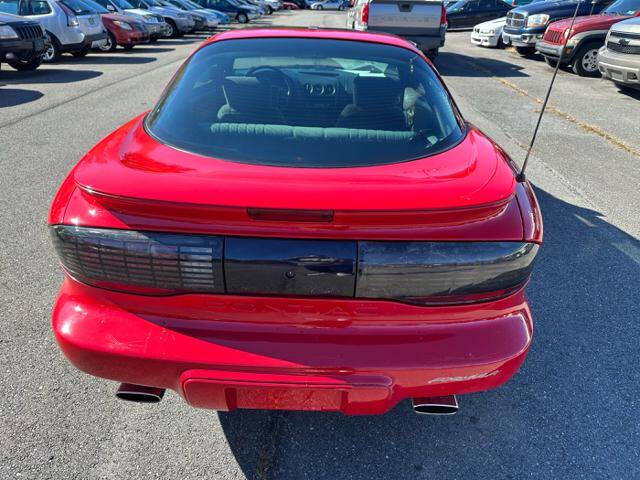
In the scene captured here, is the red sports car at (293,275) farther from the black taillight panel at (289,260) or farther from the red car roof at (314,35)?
the red car roof at (314,35)

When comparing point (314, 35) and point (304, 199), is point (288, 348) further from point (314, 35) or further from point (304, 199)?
point (314, 35)

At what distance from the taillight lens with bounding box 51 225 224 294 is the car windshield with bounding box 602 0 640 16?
1272 cm

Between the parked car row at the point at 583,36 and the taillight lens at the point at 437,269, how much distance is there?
12.0 ft

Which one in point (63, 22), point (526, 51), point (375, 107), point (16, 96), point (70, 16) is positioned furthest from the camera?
point (526, 51)

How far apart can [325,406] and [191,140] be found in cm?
118

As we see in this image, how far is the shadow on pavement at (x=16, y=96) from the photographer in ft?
27.2

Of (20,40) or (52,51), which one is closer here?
(20,40)

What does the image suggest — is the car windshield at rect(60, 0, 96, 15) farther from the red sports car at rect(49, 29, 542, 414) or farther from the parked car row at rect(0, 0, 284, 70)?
the red sports car at rect(49, 29, 542, 414)

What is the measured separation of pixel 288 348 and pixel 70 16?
13587 millimetres

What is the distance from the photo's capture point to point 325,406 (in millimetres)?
1786

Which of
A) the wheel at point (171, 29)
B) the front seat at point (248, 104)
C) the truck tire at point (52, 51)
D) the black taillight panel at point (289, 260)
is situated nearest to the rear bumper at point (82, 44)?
the truck tire at point (52, 51)

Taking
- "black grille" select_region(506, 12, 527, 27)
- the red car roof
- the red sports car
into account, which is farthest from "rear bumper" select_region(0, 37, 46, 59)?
"black grille" select_region(506, 12, 527, 27)

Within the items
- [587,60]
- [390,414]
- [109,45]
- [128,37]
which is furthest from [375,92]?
[109,45]

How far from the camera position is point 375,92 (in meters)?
2.46
